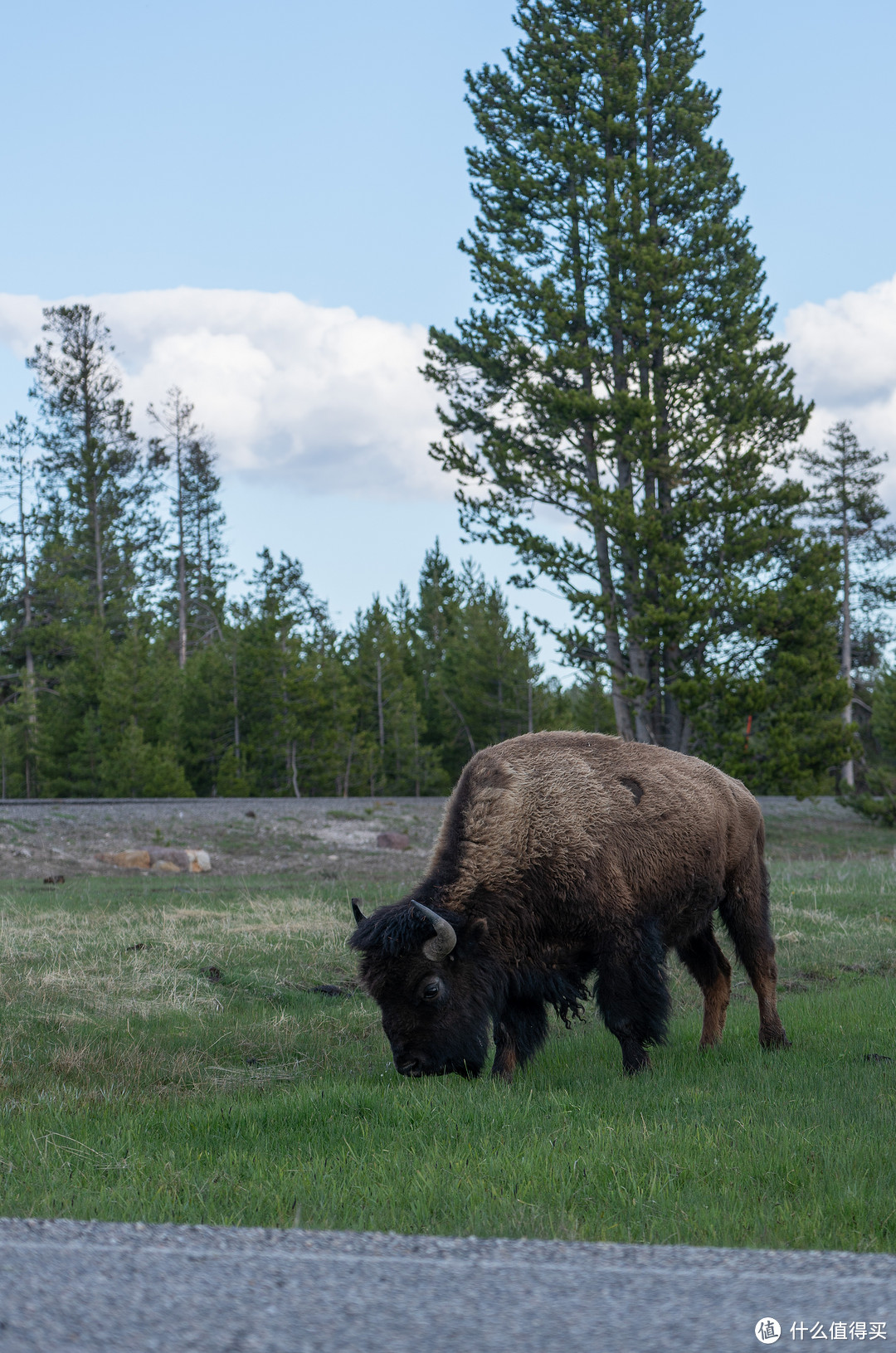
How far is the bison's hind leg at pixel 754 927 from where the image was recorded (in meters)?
8.02

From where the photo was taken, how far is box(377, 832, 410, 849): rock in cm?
2181

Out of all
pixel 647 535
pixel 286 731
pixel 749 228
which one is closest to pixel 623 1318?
pixel 647 535

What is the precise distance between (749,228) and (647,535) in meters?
8.07

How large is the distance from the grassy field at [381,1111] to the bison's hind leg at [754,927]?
1.08 ft

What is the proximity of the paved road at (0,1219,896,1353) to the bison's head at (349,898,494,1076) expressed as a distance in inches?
118

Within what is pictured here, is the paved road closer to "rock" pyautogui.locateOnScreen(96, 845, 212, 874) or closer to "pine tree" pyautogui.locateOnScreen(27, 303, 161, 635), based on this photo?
"rock" pyautogui.locateOnScreen(96, 845, 212, 874)

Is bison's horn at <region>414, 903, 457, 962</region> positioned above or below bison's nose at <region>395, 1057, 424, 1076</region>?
above

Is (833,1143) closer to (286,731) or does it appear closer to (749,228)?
(749,228)

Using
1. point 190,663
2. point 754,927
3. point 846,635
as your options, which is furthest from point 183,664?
point 754,927

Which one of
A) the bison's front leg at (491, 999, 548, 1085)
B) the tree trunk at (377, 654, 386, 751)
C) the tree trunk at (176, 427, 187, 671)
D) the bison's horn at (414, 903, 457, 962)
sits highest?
the tree trunk at (176, 427, 187, 671)

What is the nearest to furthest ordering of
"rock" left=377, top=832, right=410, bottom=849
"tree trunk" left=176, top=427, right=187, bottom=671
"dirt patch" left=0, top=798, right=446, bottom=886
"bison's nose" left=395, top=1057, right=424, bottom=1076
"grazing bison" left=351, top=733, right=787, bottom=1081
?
"bison's nose" left=395, top=1057, right=424, bottom=1076 < "grazing bison" left=351, top=733, right=787, bottom=1081 < "dirt patch" left=0, top=798, right=446, bottom=886 < "rock" left=377, top=832, right=410, bottom=849 < "tree trunk" left=176, top=427, right=187, bottom=671

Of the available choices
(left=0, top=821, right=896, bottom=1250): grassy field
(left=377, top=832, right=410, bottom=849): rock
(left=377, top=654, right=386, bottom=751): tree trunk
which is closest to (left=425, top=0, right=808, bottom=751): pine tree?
(left=377, top=832, right=410, bottom=849): rock

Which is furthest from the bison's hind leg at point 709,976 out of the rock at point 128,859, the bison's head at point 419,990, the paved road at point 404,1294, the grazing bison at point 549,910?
the rock at point 128,859

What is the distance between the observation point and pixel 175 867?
1822 centimetres
